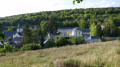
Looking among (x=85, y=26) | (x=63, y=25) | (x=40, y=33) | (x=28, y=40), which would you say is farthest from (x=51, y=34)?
(x=63, y=25)

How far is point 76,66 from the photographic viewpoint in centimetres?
430

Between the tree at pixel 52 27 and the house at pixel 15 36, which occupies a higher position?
the tree at pixel 52 27

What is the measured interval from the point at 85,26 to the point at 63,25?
570 inches

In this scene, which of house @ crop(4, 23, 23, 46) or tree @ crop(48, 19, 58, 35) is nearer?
house @ crop(4, 23, 23, 46)

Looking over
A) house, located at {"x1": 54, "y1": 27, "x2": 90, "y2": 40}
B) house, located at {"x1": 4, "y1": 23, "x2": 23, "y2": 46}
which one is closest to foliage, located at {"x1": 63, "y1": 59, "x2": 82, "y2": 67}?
house, located at {"x1": 4, "y1": 23, "x2": 23, "y2": 46}

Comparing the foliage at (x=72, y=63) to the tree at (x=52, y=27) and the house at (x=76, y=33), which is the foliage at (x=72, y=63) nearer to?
the tree at (x=52, y=27)

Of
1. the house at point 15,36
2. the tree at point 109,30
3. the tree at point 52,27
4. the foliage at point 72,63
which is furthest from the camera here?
the tree at point 109,30

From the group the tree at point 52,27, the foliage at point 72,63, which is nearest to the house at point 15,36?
the tree at point 52,27

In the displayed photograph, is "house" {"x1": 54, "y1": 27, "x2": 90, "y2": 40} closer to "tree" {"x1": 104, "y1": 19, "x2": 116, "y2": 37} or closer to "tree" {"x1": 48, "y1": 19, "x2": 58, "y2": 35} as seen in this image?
"tree" {"x1": 48, "y1": 19, "x2": 58, "y2": 35}

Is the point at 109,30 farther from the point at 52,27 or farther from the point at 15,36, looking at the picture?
the point at 15,36

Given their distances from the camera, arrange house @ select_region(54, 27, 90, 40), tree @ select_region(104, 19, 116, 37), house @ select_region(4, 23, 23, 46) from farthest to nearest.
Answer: house @ select_region(54, 27, 90, 40)
tree @ select_region(104, 19, 116, 37)
house @ select_region(4, 23, 23, 46)

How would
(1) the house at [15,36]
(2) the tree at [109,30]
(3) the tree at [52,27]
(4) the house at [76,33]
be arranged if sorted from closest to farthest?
(1) the house at [15,36] → (3) the tree at [52,27] → (2) the tree at [109,30] → (4) the house at [76,33]

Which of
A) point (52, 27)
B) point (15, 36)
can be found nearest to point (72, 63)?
point (52, 27)

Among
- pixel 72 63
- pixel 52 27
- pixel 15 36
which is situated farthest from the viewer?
pixel 15 36
